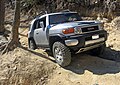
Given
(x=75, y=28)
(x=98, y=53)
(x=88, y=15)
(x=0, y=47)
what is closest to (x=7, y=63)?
(x=0, y=47)

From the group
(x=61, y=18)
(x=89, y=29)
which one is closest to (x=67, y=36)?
(x=89, y=29)

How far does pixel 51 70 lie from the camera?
27.6ft

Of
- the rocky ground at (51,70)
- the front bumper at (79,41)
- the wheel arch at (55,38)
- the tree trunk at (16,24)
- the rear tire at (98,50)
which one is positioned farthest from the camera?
the rear tire at (98,50)

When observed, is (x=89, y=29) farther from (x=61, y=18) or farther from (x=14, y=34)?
(x=14, y=34)

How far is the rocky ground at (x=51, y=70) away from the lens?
7781mm

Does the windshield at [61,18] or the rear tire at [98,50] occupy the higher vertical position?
the windshield at [61,18]

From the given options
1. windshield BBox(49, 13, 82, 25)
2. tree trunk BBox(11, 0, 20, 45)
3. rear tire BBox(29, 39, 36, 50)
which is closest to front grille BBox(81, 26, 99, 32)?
windshield BBox(49, 13, 82, 25)

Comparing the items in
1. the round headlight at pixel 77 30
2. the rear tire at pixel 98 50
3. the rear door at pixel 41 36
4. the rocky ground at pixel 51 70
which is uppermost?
the round headlight at pixel 77 30

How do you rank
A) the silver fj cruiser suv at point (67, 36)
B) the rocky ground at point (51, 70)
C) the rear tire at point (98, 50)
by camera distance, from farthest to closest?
1. the rear tire at point (98, 50)
2. the silver fj cruiser suv at point (67, 36)
3. the rocky ground at point (51, 70)

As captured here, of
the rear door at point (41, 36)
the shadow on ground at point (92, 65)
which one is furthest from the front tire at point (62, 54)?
the rear door at point (41, 36)

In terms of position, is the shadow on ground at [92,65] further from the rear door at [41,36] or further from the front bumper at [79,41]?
the rear door at [41,36]

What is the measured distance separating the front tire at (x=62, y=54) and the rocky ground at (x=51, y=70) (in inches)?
10.0

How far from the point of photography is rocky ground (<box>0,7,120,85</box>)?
306 inches

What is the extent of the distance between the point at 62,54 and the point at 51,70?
755 mm
